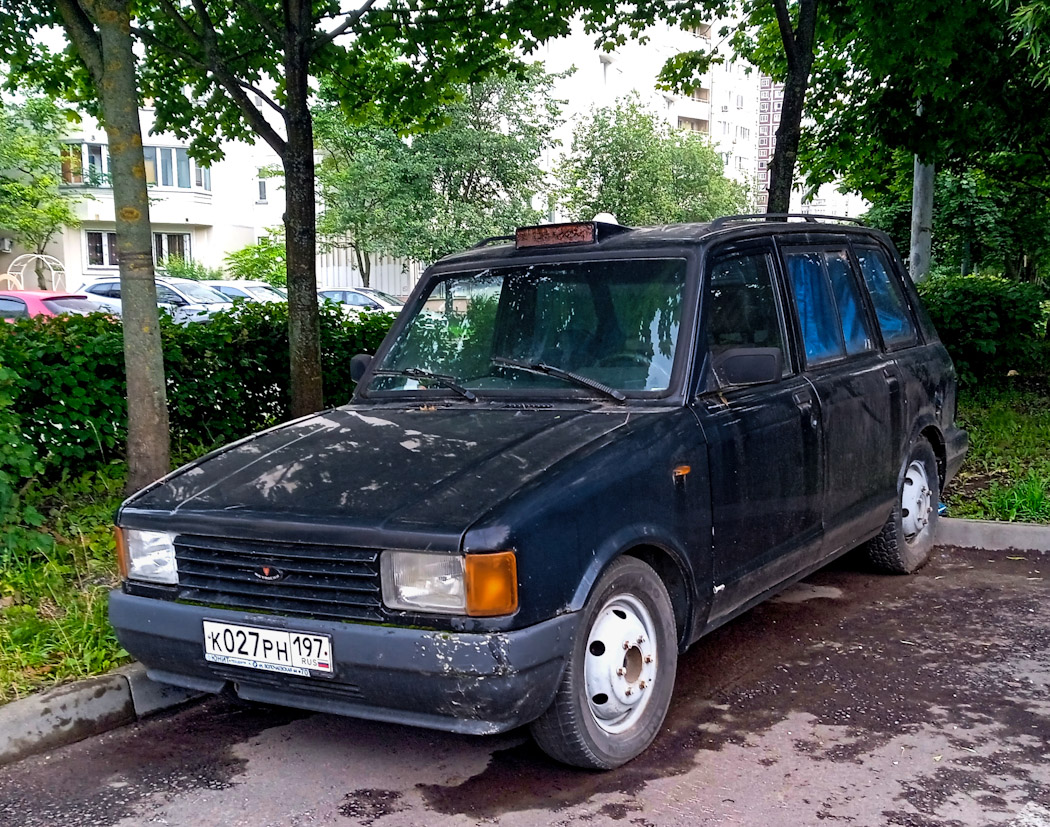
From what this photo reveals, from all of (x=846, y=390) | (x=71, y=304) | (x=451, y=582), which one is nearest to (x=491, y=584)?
(x=451, y=582)

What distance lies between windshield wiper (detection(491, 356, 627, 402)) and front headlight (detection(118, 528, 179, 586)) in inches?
60.9

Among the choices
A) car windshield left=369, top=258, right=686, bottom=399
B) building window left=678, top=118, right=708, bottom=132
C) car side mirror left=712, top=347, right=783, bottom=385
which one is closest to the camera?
car side mirror left=712, top=347, right=783, bottom=385

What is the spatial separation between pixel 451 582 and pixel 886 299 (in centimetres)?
378

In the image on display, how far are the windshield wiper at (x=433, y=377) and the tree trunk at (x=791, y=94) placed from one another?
5.73 metres

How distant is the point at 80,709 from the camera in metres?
4.21

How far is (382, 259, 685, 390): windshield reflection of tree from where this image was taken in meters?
4.29

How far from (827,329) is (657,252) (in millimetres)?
1269

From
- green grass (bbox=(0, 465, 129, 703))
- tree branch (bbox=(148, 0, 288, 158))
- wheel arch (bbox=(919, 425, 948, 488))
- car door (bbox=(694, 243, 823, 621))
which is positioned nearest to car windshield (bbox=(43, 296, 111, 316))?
tree branch (bbox=(148, 0, 288, 158))

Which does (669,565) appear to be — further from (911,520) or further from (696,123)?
(696,123)

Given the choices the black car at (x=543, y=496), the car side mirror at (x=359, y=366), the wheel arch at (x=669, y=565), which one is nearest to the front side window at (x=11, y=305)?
the car side mirror at (x=359, y=366)

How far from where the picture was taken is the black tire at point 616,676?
3457 millimetres

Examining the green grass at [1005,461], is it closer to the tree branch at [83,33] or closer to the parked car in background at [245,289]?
the tree branch at [83,33]

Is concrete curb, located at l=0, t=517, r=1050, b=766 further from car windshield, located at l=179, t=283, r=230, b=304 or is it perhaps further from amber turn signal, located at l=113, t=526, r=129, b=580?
car windshield, located at l=179, t=283, r=230, b=304

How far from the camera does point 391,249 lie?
3297cm
